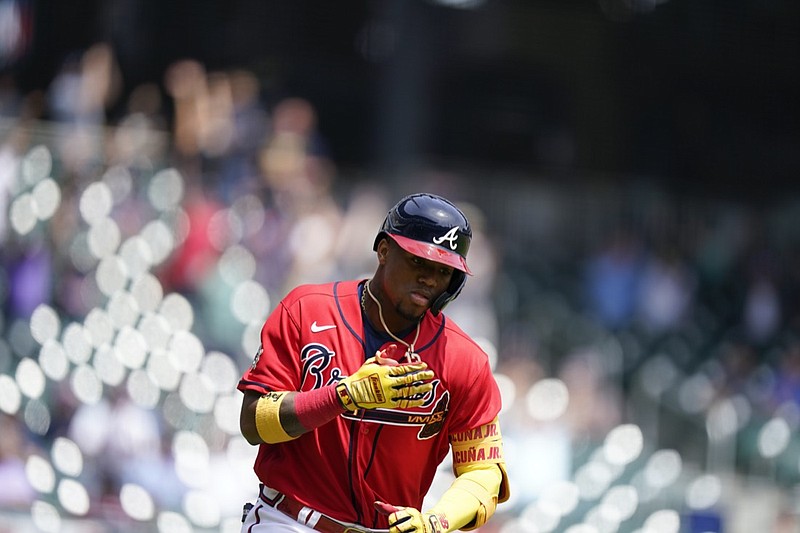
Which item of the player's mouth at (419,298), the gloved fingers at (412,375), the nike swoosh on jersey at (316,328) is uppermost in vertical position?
the player's mouth at (419,298)

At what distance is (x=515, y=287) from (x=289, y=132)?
11.5ft

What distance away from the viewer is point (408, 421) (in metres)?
4.80

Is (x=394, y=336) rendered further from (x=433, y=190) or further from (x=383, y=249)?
(x=433, y=190)

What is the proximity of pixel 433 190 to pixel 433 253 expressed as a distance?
34.9ft

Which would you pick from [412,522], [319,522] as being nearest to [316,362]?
[319,522]

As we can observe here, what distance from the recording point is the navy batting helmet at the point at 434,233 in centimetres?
466

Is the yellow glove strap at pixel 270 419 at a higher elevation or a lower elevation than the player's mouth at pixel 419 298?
lower

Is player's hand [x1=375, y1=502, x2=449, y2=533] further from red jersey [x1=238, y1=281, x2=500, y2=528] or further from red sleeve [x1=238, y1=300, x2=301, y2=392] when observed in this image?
red sleeve [x1=238, y1=300, x2=301, y2=392]

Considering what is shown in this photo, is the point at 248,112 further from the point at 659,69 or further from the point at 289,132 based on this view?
the point at 659,69

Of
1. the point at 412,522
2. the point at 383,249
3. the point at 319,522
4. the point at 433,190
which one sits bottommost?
the point at 319,522

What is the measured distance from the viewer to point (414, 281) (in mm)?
4738

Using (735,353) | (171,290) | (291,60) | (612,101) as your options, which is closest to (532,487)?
(171,290)

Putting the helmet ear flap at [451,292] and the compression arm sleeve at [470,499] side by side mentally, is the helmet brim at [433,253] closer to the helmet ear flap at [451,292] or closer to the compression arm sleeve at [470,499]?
the helmet ear flap at [451,292]

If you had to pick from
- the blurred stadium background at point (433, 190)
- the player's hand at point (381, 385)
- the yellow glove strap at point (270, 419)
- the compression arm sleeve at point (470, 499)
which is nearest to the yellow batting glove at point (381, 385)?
the player's hand at point (381, 385)
